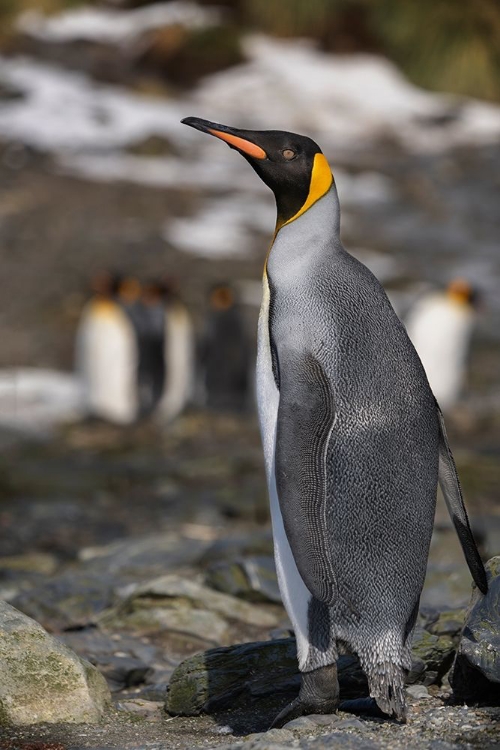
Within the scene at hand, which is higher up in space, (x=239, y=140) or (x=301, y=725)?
(x=239, y=140)

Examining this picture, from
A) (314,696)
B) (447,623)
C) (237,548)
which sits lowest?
(237,548)

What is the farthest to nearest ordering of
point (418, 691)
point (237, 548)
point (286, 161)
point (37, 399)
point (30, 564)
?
1. point (37, 399)
2. point (30, 564)
3. point (237, 548)
4. point (418, 691)
5. point (286, 161)

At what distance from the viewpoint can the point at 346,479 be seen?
2889 mm

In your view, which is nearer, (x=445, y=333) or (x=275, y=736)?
(x=275, y=736)

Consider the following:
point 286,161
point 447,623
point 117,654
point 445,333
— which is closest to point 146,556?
point 117,654

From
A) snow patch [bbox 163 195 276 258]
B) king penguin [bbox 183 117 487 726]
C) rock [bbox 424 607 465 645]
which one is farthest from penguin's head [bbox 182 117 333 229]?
snow patch [bbox 163 195 276 258]

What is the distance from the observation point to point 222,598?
444cm

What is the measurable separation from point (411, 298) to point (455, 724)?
34.2ft

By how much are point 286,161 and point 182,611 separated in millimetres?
1889

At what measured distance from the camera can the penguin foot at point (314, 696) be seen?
2.92m

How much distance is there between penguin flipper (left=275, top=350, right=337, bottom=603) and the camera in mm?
2809

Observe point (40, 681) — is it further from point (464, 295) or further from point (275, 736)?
point (464, 295)

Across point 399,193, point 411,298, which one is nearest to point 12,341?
point 411,298

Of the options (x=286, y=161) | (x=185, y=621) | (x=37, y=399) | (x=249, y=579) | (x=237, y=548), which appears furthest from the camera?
(x=37, y=399)
